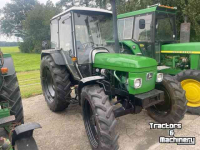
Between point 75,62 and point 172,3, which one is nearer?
point 75,62

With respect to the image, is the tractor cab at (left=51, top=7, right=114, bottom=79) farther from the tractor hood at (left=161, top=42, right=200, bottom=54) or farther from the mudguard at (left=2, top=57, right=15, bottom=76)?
the tractor hood at (left=161, top=42, right=200, bottom=54)

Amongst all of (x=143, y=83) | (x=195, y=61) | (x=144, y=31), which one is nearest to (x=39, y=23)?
(x=144, y=31)

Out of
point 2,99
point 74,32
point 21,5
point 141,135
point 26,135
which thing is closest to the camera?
point 26,135

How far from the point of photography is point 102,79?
9.15 ft

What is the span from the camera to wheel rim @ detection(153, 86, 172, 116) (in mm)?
3109

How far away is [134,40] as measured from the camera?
17.0ft

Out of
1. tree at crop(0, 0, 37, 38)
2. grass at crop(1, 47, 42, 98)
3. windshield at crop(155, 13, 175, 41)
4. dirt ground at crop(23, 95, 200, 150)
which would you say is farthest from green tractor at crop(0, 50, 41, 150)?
tree at crop(0, 0, 37, 38)

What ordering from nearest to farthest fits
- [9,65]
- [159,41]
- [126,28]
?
[9,65] → [159,41] → [126,28]

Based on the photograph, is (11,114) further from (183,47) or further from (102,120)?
(183,47)

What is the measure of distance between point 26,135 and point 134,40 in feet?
13.7

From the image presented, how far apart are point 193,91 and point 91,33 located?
266cm

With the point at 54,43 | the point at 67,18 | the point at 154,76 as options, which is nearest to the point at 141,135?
the point at 154,76

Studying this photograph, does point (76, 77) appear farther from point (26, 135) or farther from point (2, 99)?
point (26, 135)

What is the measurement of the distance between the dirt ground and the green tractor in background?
1.70m
